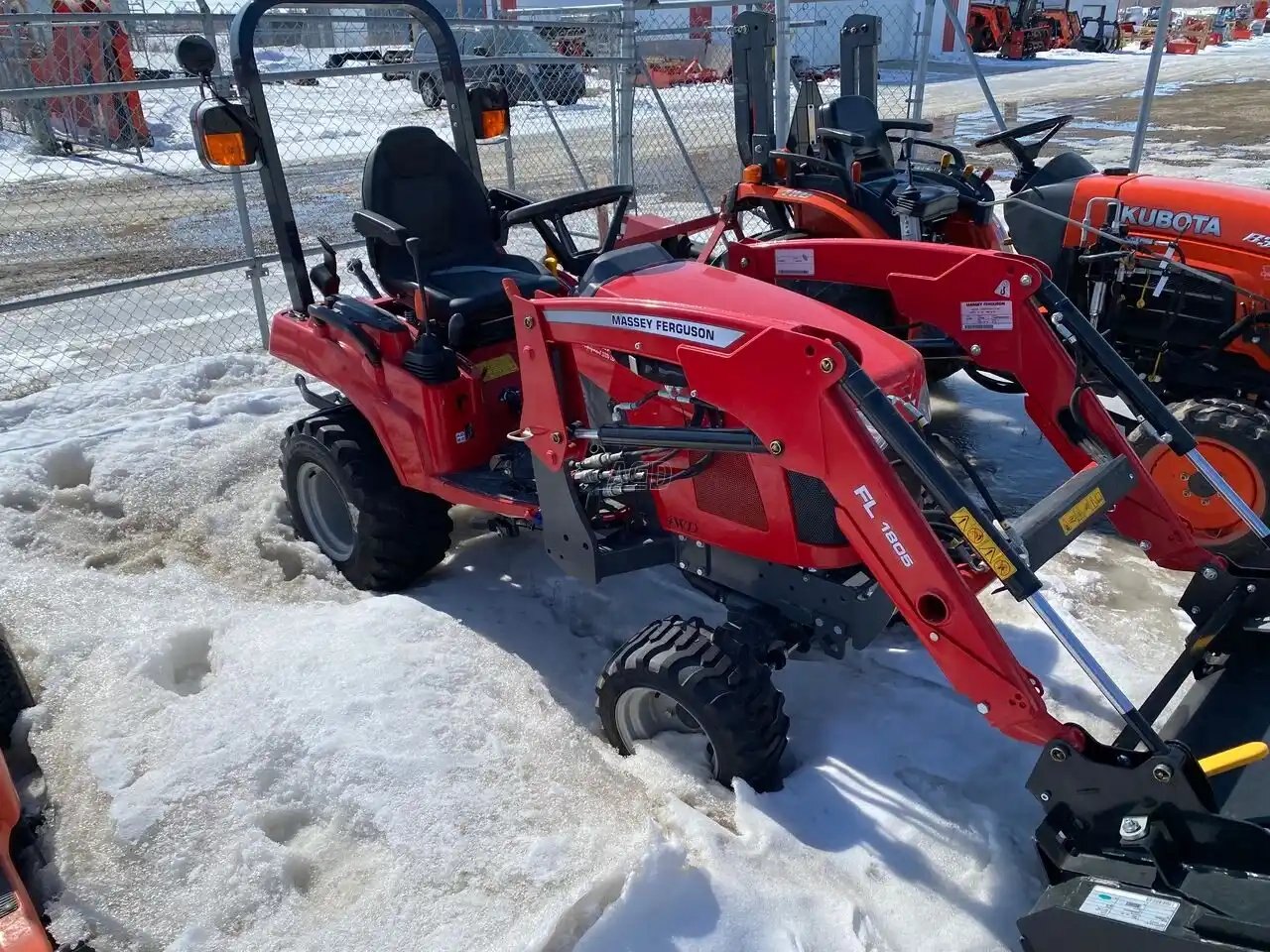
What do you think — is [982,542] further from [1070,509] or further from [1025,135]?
[1025,135]

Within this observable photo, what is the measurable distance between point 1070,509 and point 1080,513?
42 mm

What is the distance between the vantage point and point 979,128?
16.0 meters

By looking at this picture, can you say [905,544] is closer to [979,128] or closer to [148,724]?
[148,724]

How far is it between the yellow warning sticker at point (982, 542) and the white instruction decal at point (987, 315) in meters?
1.14

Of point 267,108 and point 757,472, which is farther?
point 267,108

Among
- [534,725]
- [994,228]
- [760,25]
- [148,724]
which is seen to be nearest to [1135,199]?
[994,228]

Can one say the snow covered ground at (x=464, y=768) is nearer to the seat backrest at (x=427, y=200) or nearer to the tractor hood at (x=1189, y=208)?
the seat backrest at (x=427, y=200)

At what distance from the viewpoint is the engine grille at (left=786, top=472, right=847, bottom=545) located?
2719mm

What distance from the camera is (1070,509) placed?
2.63 meters

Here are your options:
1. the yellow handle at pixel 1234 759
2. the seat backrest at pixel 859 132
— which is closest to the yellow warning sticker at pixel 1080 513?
the yellow handle at pixel 1234 759

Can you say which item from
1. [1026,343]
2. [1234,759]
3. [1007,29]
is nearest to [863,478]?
[1234,759]

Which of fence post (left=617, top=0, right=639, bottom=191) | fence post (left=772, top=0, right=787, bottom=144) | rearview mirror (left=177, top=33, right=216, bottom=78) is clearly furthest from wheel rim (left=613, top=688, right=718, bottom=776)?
fence post (left=772, top=0, right=787, bottom=144)

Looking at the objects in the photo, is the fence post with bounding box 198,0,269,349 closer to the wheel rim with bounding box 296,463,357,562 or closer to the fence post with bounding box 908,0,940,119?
the wheel rim with bounding box 296,463,357,562

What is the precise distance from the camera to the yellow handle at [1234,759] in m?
2.22
